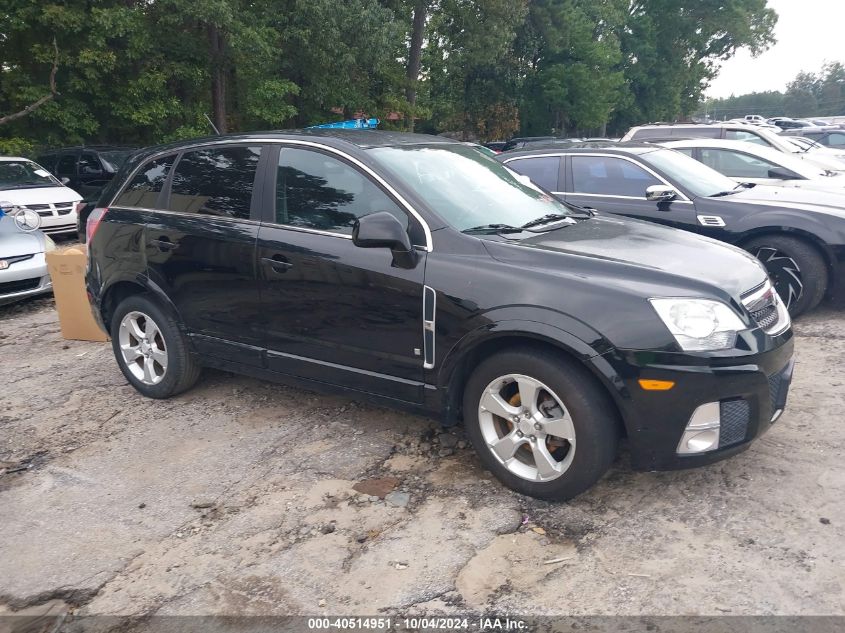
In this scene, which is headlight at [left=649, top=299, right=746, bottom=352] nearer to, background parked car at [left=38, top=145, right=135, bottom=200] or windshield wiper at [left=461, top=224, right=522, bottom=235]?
windshield wiper at [left=461, top=224, right=522, bottom=235]

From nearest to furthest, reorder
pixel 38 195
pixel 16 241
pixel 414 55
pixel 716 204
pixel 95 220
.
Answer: pixel 95 220, pixel 716 204, pixel 16 241, pixel 38 195, pixel 414 55

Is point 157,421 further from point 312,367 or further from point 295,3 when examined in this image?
point 295,3

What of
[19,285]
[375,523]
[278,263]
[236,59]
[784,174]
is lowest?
[375,523]

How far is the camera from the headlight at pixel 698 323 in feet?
9.82

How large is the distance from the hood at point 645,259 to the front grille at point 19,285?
623cm

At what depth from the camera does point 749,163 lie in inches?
327

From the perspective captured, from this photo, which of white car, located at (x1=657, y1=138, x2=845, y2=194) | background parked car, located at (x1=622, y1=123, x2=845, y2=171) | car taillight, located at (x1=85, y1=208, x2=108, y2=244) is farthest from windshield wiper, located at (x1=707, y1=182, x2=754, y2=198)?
background parked car, located at (x1=622, y1=123, x2=845, y2=171)

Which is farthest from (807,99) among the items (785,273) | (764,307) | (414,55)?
(764,307)

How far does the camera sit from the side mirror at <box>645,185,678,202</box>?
6184mm

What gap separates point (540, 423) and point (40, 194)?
1041cm

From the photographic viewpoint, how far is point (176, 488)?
3.73 m

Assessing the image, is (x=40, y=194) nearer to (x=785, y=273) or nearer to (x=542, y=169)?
(x=542, y=169)

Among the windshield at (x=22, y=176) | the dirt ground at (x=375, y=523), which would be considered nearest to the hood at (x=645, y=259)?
Answer: the dirt ground at (x=375, y=523)

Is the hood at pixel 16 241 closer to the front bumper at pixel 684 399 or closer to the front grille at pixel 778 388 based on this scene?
the front bumper at pixel 684 399
